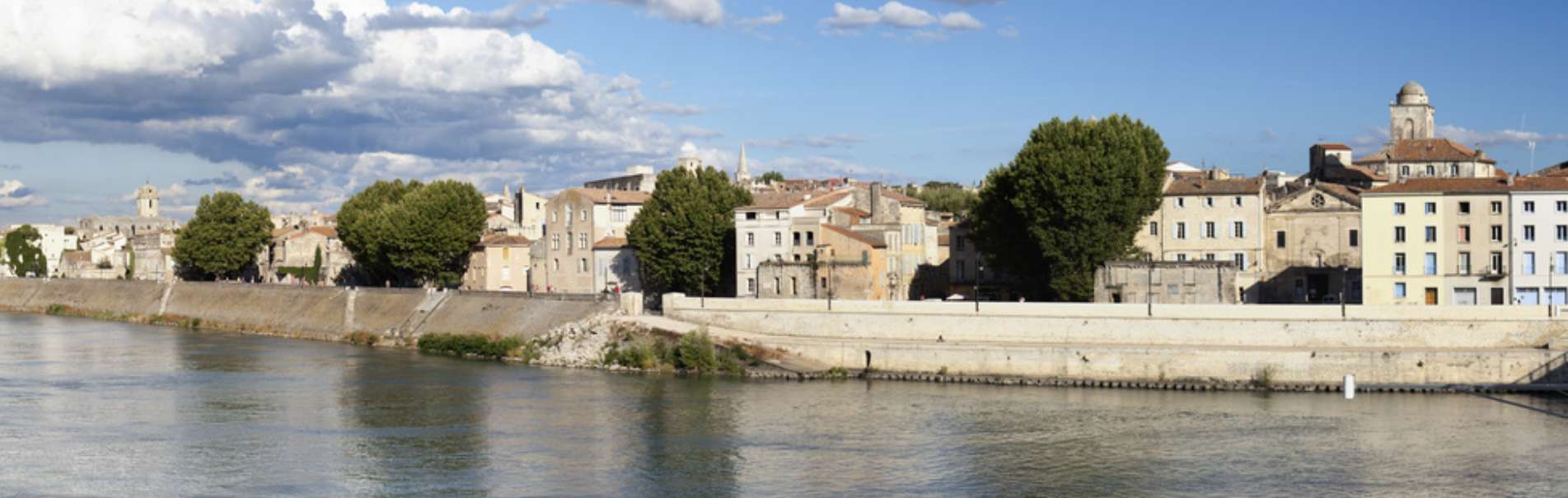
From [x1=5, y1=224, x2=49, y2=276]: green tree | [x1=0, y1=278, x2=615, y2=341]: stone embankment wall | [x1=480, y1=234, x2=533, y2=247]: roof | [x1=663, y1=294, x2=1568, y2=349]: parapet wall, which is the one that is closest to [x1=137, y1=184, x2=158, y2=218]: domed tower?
[x1=5, y1=224, x2=49, y2=276]: green tree

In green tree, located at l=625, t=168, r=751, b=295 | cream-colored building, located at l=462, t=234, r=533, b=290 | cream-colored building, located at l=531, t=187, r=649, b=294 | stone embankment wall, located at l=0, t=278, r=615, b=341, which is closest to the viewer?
stone embankment wall, located at l=0, t=278, r=615, b=341

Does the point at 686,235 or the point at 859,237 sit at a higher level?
the point at 686,235

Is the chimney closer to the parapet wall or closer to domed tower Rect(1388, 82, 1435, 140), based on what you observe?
the parapet wall

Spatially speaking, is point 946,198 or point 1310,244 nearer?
point 1310,244

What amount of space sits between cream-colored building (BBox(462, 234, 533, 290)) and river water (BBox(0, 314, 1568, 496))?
26.4 metres

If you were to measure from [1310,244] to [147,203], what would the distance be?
148m

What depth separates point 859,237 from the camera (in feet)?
184

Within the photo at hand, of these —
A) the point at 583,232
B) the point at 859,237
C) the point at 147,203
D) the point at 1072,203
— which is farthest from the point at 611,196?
the point at 147,203

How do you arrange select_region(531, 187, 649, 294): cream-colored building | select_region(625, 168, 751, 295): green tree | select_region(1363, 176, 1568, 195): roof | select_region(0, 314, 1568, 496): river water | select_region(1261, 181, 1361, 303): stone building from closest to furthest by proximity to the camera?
select_region(0, 314, 1568, 496): river water → select_region(1363, 176, 1568, 195): roof → select_region(1261, 181, 1361, 303): stone building → select_region(625, 168, 751, 295): green tree → select_region(531, 187, 649, 294): cream-colored building

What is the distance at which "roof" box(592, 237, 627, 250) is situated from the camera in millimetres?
63594

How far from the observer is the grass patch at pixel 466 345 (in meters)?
52.8

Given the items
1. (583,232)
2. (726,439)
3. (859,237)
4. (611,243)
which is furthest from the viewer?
(583,232)

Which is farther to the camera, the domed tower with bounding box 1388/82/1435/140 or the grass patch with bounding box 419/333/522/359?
the domed tower with bounding box 1388/82/1435/140

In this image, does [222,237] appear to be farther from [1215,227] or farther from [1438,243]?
[1438,243]
